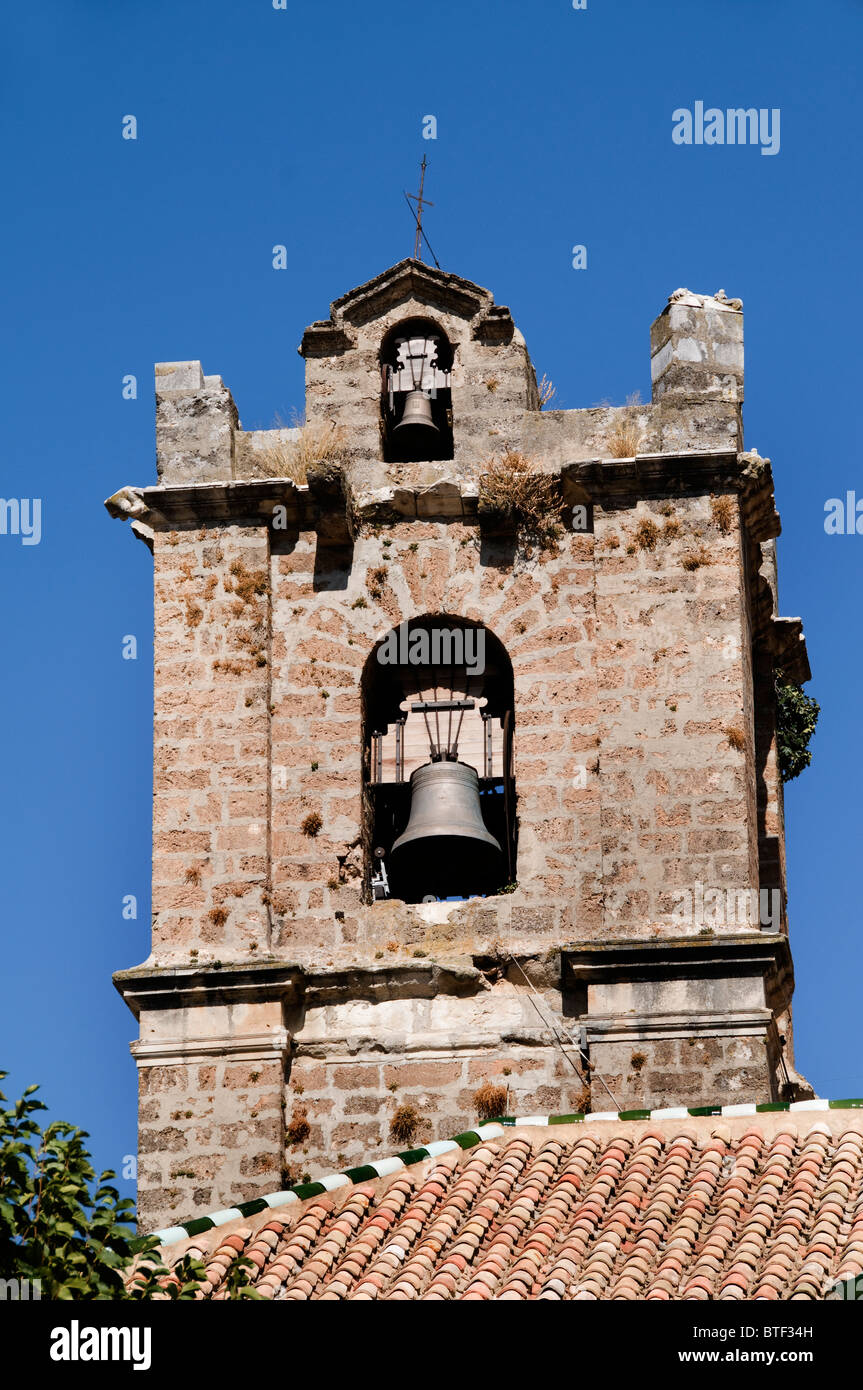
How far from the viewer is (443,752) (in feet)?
58.4

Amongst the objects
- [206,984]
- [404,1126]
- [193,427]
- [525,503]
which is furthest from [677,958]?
[193,427]

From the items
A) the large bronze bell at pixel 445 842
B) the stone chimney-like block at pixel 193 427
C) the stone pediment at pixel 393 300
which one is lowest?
the large bronze bell at pixel 445 842

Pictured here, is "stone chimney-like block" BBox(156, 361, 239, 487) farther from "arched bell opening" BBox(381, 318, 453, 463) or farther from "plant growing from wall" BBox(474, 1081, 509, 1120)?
"plant growing from wall" BBox(474, 1081, 509, 1120)

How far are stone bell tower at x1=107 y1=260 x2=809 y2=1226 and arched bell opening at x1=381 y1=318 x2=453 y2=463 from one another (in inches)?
0.9

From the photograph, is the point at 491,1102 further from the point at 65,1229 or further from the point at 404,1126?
the point at 65,1229

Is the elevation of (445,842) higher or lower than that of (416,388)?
lower

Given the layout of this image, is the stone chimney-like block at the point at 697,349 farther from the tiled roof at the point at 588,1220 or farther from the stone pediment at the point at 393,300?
the tiled roof at the point at 588,1220

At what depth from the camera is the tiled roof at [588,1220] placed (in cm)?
1392

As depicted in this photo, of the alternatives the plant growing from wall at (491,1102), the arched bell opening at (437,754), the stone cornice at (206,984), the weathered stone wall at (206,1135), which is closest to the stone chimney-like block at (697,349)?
the arched bell opening at (437,754)

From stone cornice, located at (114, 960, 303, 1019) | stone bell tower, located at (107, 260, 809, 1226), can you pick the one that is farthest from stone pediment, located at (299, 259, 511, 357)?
stone cornice, located at (114, 960, 303, 1019)

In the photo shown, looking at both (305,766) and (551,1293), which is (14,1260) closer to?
(551,1293)

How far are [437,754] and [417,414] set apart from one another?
2197mm

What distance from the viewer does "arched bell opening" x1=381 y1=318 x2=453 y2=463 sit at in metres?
18.7

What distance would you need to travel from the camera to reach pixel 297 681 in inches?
701
